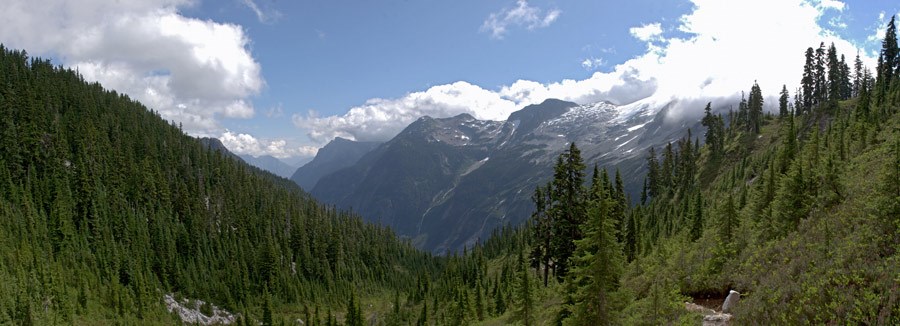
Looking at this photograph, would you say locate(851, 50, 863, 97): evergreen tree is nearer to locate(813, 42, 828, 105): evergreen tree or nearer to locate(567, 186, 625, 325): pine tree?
locate(813, 42, 828, 105): evergreen tree

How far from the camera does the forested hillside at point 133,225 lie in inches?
3063

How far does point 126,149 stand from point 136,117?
37.4 metres

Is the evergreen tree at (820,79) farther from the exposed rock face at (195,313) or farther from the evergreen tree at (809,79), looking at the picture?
the exposed rock face at (195,313)

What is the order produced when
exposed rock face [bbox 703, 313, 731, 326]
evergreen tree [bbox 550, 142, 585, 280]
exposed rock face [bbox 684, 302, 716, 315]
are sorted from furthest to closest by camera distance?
evergreen tree [bbox 550, 142, 585, 280], exposed rock face [bbox 684, 302, 716, 315], exposed rock face [bbox 703, 313, 731, 326]

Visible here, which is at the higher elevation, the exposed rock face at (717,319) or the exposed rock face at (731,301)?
the exposed rock face at (731,301)

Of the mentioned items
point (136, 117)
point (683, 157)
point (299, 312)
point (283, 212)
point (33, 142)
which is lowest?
point (299, 312)

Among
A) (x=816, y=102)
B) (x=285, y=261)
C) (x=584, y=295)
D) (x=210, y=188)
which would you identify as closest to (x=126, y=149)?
(x=210, y=188)

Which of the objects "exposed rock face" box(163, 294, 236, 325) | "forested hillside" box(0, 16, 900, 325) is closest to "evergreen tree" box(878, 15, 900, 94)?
"forested hillside" box(0, 16, 900, 325)

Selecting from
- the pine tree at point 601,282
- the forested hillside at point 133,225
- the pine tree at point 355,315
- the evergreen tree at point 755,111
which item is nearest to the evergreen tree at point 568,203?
the pine tree at point 601,282

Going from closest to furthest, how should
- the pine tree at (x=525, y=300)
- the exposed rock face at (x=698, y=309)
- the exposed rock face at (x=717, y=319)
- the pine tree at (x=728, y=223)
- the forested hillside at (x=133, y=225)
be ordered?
the exposed rock face at (x=717, y=319)
the exposed rock face at (x=698, y=309)
the pine tree at (x=728, y=223)
the pine tree at (x=525, y=300)
the forested hillside at (x=133, y=225)

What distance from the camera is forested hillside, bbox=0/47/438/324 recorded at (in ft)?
255

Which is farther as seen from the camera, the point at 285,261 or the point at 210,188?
the point at 210,188

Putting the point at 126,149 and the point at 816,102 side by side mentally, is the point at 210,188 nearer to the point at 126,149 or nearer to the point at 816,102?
the point at 126,149

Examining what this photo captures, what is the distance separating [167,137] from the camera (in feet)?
543
